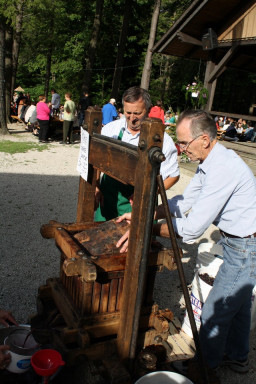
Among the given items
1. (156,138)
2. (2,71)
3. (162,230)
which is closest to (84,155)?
(162,230)

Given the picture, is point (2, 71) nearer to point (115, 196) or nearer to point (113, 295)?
point (115, 196)

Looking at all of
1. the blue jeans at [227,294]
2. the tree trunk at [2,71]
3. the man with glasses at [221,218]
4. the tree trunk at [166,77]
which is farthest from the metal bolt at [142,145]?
the tree trunk at [166,77]

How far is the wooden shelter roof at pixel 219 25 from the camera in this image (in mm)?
7499

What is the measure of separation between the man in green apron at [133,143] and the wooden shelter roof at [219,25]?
5669mm

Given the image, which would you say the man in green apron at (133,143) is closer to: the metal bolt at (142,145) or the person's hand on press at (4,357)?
the metal bolt at (142,145)

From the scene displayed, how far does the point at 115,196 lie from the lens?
2.89 meters

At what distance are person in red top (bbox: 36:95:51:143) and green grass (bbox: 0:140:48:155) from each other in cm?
66

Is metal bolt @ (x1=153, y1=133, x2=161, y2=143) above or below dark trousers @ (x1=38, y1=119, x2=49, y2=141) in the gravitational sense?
above

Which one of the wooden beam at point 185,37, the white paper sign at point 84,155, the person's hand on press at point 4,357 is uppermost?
the wooden beam at point 185,37

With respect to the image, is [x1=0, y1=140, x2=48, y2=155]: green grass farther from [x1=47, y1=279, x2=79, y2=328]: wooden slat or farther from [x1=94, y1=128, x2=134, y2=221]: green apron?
[x1=47, y1=279, x2=79, y2=328]: wooden slat

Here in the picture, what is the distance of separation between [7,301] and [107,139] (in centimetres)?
201

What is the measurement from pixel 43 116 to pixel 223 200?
34.8 ft

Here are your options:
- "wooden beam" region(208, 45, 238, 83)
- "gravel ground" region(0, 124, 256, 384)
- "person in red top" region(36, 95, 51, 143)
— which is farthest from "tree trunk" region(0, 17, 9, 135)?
"wooden beam" region(208, 45, 238, 83)

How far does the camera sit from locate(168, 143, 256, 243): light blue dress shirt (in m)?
2.09
